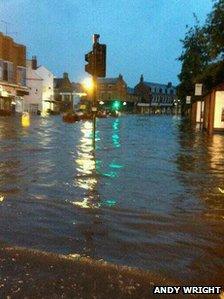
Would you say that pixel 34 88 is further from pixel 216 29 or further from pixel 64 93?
pixel 216 29

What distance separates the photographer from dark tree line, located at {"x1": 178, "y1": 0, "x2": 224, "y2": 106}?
2839 cm

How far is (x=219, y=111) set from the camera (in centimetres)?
3150

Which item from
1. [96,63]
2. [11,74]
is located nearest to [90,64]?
[96,63]

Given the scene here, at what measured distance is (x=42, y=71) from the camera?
91125 mm

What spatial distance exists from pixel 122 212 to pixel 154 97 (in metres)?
141

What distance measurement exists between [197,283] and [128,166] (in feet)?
27.1

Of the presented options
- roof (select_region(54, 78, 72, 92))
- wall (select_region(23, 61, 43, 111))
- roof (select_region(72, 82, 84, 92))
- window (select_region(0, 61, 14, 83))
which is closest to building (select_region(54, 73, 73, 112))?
roof (select_region(54, 78, 72, 92))

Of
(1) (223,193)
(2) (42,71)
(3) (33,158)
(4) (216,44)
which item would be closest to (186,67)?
(4) (216,44)

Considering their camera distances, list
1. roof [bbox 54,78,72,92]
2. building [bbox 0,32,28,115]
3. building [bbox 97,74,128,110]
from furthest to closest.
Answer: building [bbox 97,74,128,110]
roof [bbox 54,78,72,92]
building [bbox 0,32,28,115]

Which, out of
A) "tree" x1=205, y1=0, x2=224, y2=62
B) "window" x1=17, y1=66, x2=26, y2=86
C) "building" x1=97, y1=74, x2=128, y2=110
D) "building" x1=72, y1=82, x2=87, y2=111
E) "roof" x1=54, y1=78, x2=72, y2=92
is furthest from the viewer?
"building" x1=97, y1=74, x2=128, y2=110

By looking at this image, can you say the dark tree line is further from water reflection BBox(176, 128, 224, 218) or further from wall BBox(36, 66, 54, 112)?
wall BBox(36, 66, 54, 112)

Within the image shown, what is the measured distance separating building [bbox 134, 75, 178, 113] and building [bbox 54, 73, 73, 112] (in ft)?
96.8

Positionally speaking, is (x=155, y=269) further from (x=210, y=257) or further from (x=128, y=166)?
(x=128, y=166)

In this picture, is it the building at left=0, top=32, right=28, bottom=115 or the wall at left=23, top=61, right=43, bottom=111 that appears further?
the wall at left=23, top=61, right=43, bottom=111
